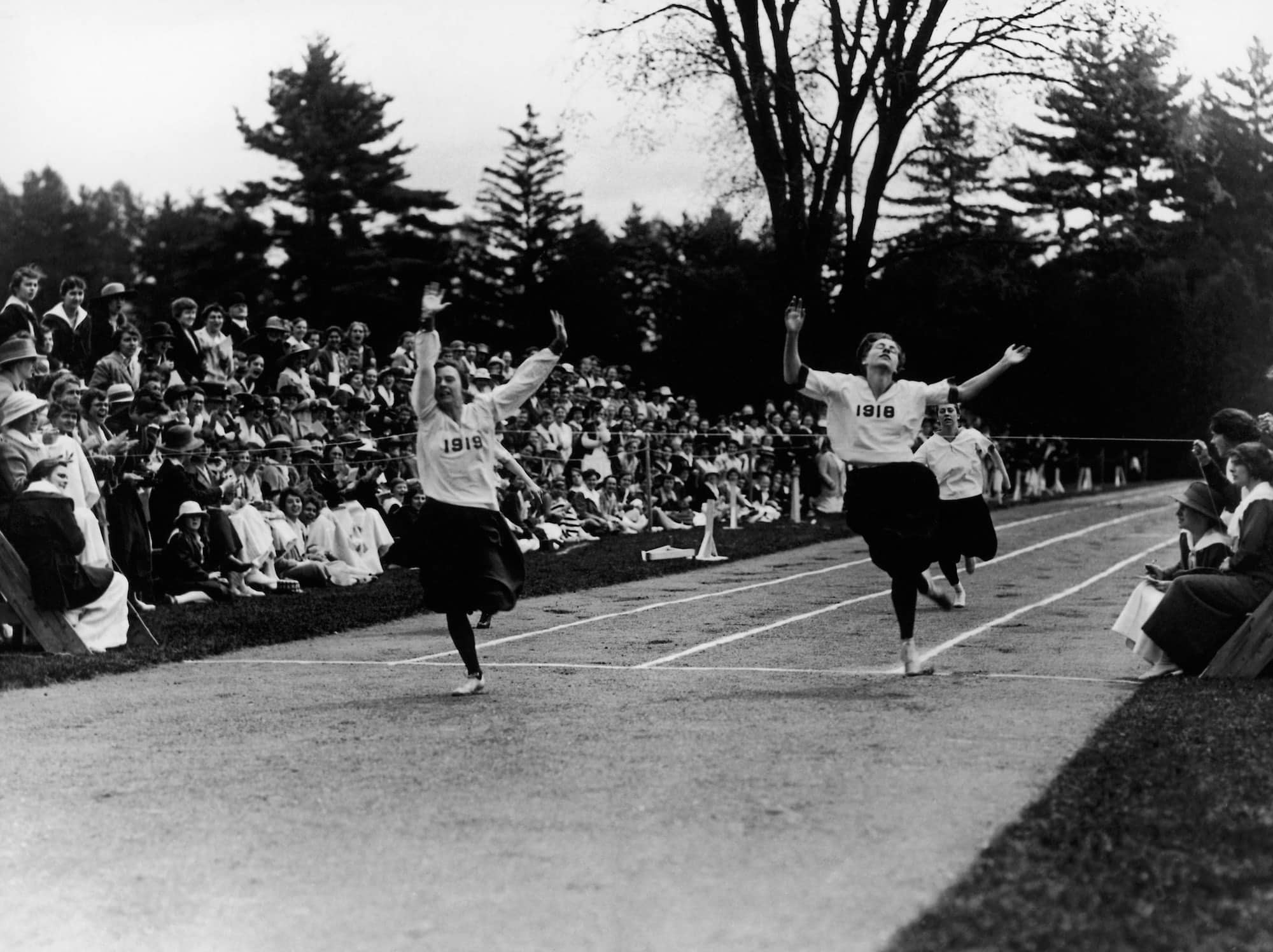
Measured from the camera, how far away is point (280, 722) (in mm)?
9094

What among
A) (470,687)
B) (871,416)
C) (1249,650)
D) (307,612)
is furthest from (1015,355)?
(307,612)

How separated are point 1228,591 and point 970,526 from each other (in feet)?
22.3

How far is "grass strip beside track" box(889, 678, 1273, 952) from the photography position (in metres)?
Result: 4.90

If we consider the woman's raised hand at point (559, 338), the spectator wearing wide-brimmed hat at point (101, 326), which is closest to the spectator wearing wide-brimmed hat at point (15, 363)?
the spectator wearing wide-brimmed hat at point (101, 326)

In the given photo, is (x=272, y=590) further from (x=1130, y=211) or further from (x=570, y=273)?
(x=1130, y=211)

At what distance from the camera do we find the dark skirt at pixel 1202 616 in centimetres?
1063

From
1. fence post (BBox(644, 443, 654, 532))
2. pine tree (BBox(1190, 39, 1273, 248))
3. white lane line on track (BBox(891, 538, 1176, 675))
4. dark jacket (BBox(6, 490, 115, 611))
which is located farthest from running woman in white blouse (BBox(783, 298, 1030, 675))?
pine tree (BBox(1190, 39, 1273, 248))

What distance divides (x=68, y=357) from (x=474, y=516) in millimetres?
8530

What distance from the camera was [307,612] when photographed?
1525cm

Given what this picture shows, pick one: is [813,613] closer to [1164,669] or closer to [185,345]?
[1164,669]

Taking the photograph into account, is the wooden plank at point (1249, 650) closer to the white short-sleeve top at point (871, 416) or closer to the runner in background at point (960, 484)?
the white short-sleeve top at point (871, 416)

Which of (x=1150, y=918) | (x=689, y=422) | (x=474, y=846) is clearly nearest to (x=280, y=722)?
(x=474, y=846)

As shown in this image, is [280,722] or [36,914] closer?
[36,914]

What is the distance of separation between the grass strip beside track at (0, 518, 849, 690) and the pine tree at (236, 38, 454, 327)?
32.8 meters
